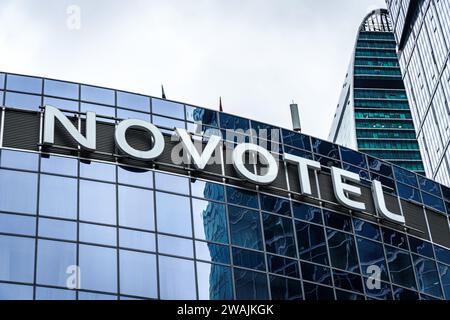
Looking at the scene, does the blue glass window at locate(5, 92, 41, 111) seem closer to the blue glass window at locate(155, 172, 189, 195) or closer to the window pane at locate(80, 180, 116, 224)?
the window pane at locate(80, 180, 116, 224)

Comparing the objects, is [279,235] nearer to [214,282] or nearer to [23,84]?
[214,282]

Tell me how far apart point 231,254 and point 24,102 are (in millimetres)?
12378

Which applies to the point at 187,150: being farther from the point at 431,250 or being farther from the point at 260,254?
the point at 431,250

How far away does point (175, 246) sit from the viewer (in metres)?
44.8

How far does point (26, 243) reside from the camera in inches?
1633

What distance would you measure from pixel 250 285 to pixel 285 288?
1.98 meters

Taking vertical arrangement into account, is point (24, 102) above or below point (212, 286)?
above

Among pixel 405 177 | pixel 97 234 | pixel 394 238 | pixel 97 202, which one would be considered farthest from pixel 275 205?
pixel 405 177

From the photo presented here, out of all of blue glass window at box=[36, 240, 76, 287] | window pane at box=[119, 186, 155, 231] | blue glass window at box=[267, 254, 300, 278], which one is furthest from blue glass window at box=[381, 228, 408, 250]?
blue glass window at box=[36, 240, 76, 287]

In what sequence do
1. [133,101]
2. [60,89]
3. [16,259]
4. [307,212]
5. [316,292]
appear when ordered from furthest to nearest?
[307,212], [133,101], [60,89], [316,292], [16,259]

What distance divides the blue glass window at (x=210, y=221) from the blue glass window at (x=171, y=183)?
881 mm

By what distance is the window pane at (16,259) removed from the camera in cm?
4021

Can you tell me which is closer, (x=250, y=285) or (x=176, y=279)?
(x=176, y=279)
